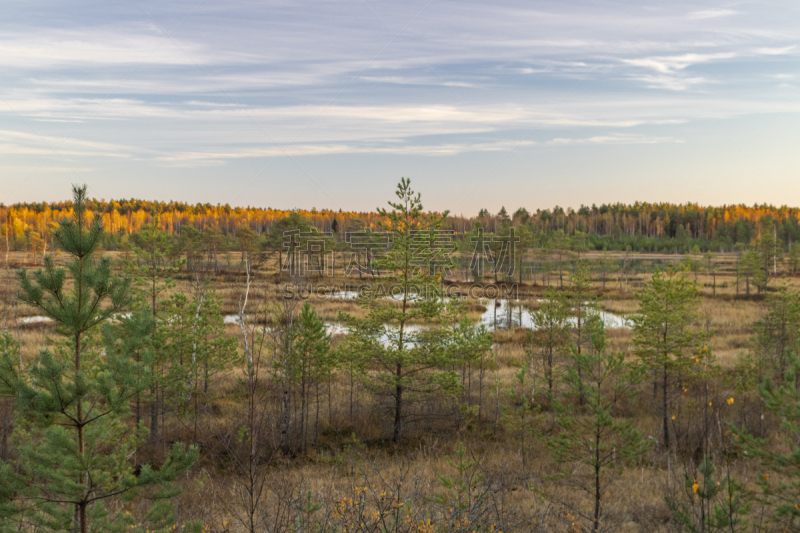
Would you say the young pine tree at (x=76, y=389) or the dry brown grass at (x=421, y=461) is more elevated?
the young pine tree at (x=76, y=389)

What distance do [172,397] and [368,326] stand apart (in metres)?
6.78

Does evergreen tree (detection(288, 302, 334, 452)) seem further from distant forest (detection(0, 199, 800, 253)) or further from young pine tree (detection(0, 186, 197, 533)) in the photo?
distant forest (detection(0, 199, 800, 253))

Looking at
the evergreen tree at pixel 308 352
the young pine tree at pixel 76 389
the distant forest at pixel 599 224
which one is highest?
the distant forest at pixel 599 224

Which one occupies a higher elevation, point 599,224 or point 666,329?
point 599,224

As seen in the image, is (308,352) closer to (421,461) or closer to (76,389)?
(421,461)

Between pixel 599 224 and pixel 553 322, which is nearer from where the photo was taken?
pixel 553 322

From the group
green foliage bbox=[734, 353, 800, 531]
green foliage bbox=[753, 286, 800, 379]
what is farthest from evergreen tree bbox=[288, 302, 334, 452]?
green foliage bbox=[753, 286, 800, 379]

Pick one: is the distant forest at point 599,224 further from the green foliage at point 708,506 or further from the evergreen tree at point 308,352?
the green foliage at point 708,506

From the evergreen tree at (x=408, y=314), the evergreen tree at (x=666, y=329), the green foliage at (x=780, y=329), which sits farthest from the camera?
the green foliage at (x=780, y=329)

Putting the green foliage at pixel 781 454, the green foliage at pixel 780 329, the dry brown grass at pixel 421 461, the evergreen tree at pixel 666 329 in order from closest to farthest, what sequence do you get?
the green foliage at pixel 781 454 → the dry brown grass at pixel 421 461 → the evergreen tree at pixel 666 329 → the green foliage at pixel 780 329

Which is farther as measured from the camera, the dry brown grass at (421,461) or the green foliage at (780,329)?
the green foliage at (780,329)

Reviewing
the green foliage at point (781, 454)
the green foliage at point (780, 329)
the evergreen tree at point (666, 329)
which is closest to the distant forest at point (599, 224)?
the green foliage at point (780, 329)

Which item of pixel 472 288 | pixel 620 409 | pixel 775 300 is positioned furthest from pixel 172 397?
pixel 472 288

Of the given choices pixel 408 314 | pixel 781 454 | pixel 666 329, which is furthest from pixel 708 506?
pixel 666 329
